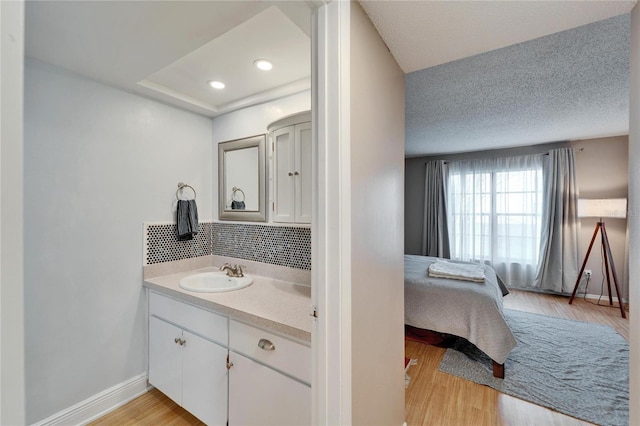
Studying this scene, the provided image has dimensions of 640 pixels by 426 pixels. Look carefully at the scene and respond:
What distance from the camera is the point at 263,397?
1350 mm

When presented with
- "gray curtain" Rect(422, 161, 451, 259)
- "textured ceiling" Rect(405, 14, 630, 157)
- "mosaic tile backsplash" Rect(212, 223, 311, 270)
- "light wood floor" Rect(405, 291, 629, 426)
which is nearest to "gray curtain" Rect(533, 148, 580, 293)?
"textured ceiling" Rect(405, 14, 630, 157)

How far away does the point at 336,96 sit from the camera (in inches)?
36.6

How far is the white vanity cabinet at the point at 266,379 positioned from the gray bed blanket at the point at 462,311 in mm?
1745

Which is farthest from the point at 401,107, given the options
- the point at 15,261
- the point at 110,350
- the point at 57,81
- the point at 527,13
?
the point at 110,350

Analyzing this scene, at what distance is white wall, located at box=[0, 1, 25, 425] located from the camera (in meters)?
0.28

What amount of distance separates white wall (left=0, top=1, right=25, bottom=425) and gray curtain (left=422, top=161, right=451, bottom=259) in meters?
5.46

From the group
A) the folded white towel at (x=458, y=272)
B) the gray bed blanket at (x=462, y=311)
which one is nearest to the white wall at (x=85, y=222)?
the gray bed blanket at (x=462, y=311)

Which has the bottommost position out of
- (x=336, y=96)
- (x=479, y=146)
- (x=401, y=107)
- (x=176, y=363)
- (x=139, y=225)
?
(x=176, y=363)

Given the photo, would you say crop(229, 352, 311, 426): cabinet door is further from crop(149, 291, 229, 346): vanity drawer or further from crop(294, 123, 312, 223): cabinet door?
crop(294, 123, 312, 223): cabinet door

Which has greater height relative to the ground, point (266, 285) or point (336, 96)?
point (336, 96)

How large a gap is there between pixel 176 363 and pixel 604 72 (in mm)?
3763

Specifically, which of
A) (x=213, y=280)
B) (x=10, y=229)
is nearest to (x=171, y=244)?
(x=213, y=280)

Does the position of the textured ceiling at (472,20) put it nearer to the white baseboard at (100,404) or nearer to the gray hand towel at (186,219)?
the gray hand towel at (186,219)

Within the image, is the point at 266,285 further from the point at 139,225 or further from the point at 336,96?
the point at 336,96
